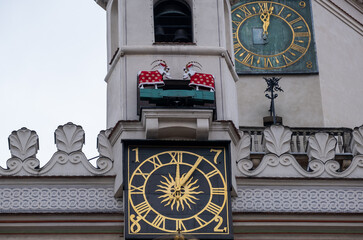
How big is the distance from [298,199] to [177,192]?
4.51 feet

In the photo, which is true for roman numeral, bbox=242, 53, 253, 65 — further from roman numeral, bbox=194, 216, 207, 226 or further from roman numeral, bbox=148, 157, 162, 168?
roman numeral, bbox=194, 216, 207, 226

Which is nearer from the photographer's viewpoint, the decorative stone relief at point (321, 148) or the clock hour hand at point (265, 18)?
the decorative stone relief at point (321, 148)

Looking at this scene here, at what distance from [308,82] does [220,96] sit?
4643mm

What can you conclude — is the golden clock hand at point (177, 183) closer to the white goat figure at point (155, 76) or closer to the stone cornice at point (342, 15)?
the white goat figure at point (155, 76)

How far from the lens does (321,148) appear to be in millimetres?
20203

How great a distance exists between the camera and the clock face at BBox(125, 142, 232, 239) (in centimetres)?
1922

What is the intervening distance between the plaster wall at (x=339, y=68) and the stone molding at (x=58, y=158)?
5.34 meters

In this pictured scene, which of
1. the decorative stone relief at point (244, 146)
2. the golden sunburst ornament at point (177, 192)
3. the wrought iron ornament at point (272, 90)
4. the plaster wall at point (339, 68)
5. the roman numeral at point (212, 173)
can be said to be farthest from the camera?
the plaster wall at point (339, 68)

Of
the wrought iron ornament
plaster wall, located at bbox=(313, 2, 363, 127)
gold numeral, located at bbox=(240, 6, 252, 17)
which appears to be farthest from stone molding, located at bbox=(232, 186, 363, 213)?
gold numeral, located at bbox=(240, 6, 252, 17)

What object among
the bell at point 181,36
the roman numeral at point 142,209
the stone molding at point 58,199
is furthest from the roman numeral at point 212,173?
the bell at point 181,36

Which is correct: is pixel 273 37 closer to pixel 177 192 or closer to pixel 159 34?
pixel 159 34

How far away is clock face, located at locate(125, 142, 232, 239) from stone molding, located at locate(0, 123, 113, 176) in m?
0.51

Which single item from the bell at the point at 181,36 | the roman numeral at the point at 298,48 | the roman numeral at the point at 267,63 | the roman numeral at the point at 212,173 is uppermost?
the roman numeral at the point at 298,48

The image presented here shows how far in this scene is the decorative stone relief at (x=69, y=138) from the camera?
786 inches
